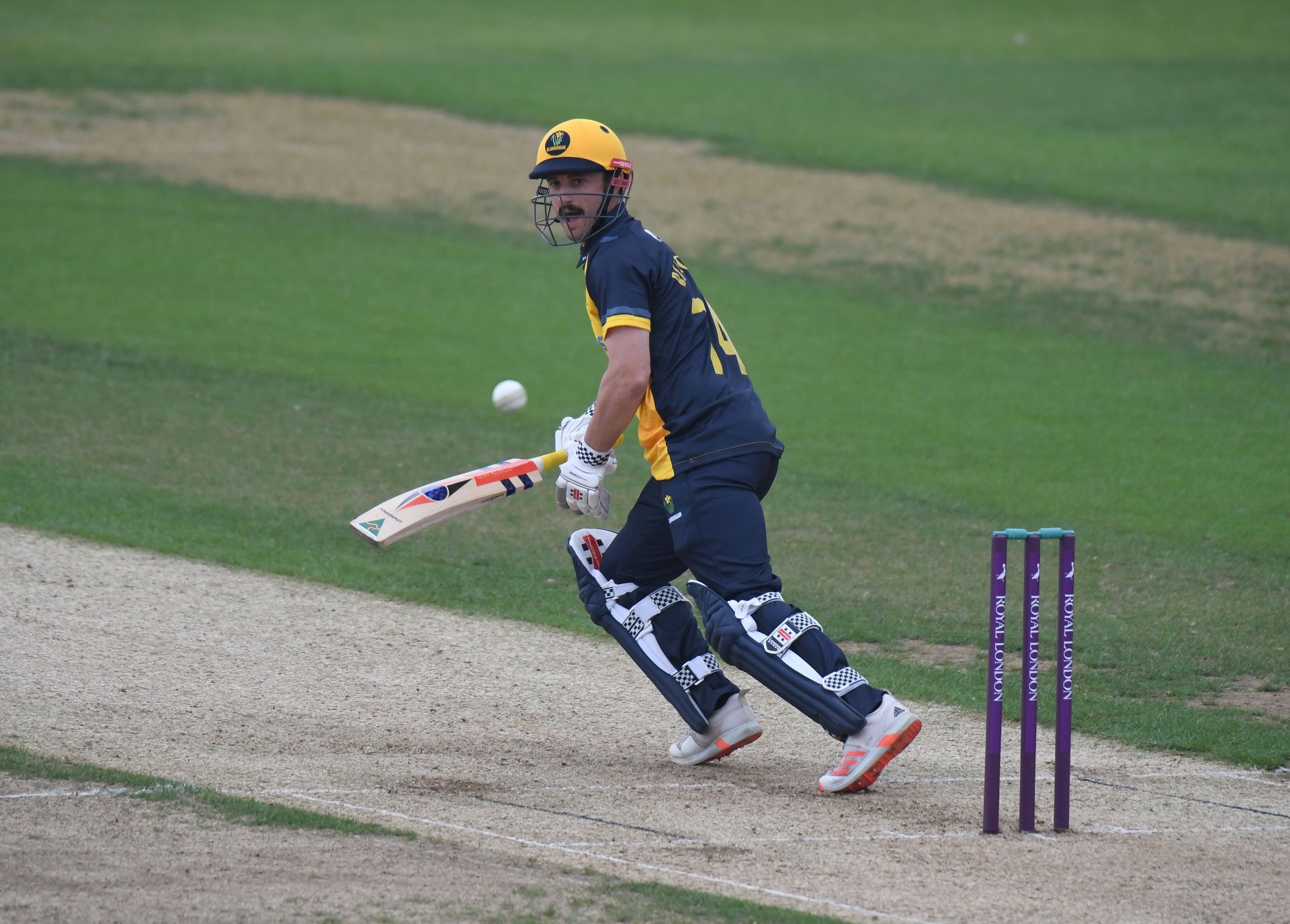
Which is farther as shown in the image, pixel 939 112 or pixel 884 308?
pixel 939 112

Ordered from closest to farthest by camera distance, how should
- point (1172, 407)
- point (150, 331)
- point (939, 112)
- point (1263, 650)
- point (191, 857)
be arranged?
point (191, 857) → point (1263, 650) → point (1172, 407) → point (150, 331) → point (939, 112)

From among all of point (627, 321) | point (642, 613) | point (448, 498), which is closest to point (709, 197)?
point (448, 498)

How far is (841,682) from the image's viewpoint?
5.83m

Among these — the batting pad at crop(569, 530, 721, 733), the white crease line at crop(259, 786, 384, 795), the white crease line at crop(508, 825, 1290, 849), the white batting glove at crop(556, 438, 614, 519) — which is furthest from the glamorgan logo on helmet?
the white crease line at crop(508, 825, 1290, 849)

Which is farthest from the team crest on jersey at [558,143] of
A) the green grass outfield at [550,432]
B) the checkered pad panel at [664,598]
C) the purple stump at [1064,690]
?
the green grass outfield at [550,432]

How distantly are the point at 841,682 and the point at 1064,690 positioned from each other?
842 mm

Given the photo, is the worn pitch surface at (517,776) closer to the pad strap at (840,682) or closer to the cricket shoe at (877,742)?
the cricket shoe at (877,742)

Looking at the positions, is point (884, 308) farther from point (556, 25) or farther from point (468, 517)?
point (556, 25)

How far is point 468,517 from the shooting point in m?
10.8

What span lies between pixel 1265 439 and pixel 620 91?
16.9 meters

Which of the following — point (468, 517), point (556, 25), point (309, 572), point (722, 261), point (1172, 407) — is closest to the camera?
point (309, 572)

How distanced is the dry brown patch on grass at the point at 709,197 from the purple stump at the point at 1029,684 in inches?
462

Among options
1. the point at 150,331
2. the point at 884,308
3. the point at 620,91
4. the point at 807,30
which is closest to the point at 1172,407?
the point at 884,308

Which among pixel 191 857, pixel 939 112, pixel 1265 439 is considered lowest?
pixel 191 857
